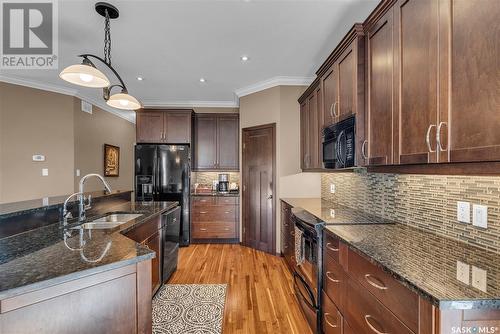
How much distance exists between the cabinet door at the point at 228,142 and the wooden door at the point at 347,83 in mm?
2930

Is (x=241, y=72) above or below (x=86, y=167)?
above

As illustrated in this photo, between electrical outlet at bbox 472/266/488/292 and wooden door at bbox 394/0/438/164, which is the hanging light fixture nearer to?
wooden door at bbox 394/0/438/164

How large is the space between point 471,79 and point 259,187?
3.24 m

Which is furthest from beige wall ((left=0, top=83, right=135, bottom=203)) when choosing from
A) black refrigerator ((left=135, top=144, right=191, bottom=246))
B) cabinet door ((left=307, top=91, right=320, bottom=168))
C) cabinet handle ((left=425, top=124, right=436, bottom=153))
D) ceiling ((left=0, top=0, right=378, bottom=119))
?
cabinet handle ((left=425, top=124, right=436, bottom=153))

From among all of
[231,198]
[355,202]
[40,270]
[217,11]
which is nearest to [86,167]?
[231,198]

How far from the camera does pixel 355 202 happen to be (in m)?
2.61

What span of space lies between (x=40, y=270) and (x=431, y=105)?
6.18 ft

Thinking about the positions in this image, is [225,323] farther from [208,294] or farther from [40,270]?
[40,270]

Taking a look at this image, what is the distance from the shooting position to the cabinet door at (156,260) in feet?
7.81

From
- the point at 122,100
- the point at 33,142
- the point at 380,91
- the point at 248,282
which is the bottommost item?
the point at 248,282

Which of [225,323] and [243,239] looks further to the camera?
[243,239]

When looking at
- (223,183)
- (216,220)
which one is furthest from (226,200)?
(223,183)

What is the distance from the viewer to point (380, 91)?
1647mm

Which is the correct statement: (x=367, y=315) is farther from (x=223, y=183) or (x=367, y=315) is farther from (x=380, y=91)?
(x=223, y=183)
